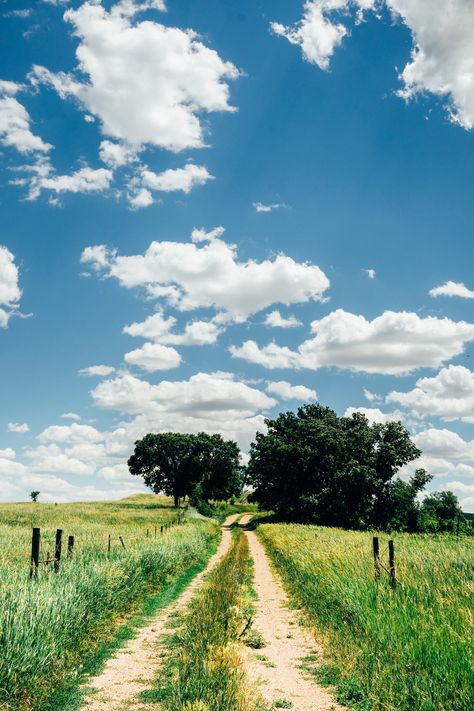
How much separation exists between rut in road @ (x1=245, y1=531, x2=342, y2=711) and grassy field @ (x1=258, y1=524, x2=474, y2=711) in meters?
0.31

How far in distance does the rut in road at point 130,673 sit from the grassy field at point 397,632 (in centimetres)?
297

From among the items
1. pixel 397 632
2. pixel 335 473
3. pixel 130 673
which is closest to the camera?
pixel 130 673

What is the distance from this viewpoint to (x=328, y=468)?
5172 centimetres

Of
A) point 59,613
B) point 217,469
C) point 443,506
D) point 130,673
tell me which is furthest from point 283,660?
point 443,506

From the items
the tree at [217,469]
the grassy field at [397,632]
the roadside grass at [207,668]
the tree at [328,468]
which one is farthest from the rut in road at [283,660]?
the tree at [217,469]

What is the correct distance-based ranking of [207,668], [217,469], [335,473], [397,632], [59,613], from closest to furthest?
1. [207,668]
2. [397,632]
3. [59,613]
4. [335,473]
5. [217,469]

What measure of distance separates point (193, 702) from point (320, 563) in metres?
11.7

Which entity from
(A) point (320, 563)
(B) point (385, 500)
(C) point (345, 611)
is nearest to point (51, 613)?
(C) point (345, 611)

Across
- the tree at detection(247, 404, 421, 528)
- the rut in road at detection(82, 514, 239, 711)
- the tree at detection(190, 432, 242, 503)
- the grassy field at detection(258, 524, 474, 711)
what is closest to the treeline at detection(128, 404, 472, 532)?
the tree at detection(247, 404, 421, 528)

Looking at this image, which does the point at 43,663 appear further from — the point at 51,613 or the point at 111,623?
the point at 111,623

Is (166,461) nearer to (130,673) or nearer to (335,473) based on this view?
(335,473)

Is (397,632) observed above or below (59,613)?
below

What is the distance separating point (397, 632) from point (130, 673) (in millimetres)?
4755

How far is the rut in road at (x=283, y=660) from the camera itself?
7.17 m
